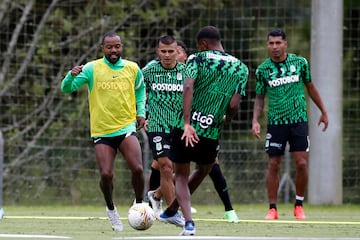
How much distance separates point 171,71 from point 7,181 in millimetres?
7477

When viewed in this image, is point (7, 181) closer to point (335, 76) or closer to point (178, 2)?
point (178, 2)

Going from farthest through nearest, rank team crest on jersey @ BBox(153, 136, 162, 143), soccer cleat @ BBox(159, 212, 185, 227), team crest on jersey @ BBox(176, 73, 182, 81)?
team crest on jersey @ BBox(176, 73, 182, 81) < team crest on jersey @ BBox(153, 136, 162, 143) < soccer cleat @ BBox(159, 212, 185, 227)

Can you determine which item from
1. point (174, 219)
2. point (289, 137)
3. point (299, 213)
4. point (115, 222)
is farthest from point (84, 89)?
point (174, 219)

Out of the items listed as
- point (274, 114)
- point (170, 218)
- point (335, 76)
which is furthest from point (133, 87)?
point (335, 76)

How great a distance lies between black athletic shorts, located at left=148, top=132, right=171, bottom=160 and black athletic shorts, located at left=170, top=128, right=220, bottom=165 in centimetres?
309

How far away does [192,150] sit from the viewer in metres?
11.6

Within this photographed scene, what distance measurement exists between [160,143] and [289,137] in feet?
5.64

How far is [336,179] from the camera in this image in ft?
65.8

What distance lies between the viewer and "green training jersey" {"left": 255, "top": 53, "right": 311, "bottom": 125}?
15344mm

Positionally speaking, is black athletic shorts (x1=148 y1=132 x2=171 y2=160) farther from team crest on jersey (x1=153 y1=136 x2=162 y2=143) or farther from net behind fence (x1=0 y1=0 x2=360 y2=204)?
net behind fence (x1=0 y1=0 x2=360 y2=204)

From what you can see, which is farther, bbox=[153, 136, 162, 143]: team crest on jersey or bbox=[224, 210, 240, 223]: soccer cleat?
bbox=[153, 136, 162, 143]: team crest on jersey

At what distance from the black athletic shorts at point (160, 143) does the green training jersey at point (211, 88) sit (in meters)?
3.01

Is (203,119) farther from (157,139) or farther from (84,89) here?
(84,89)

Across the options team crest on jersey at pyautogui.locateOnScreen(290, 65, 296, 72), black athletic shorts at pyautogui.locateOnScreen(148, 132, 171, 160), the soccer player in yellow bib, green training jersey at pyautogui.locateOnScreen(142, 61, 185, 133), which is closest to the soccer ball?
the soccer player in yellow bib
